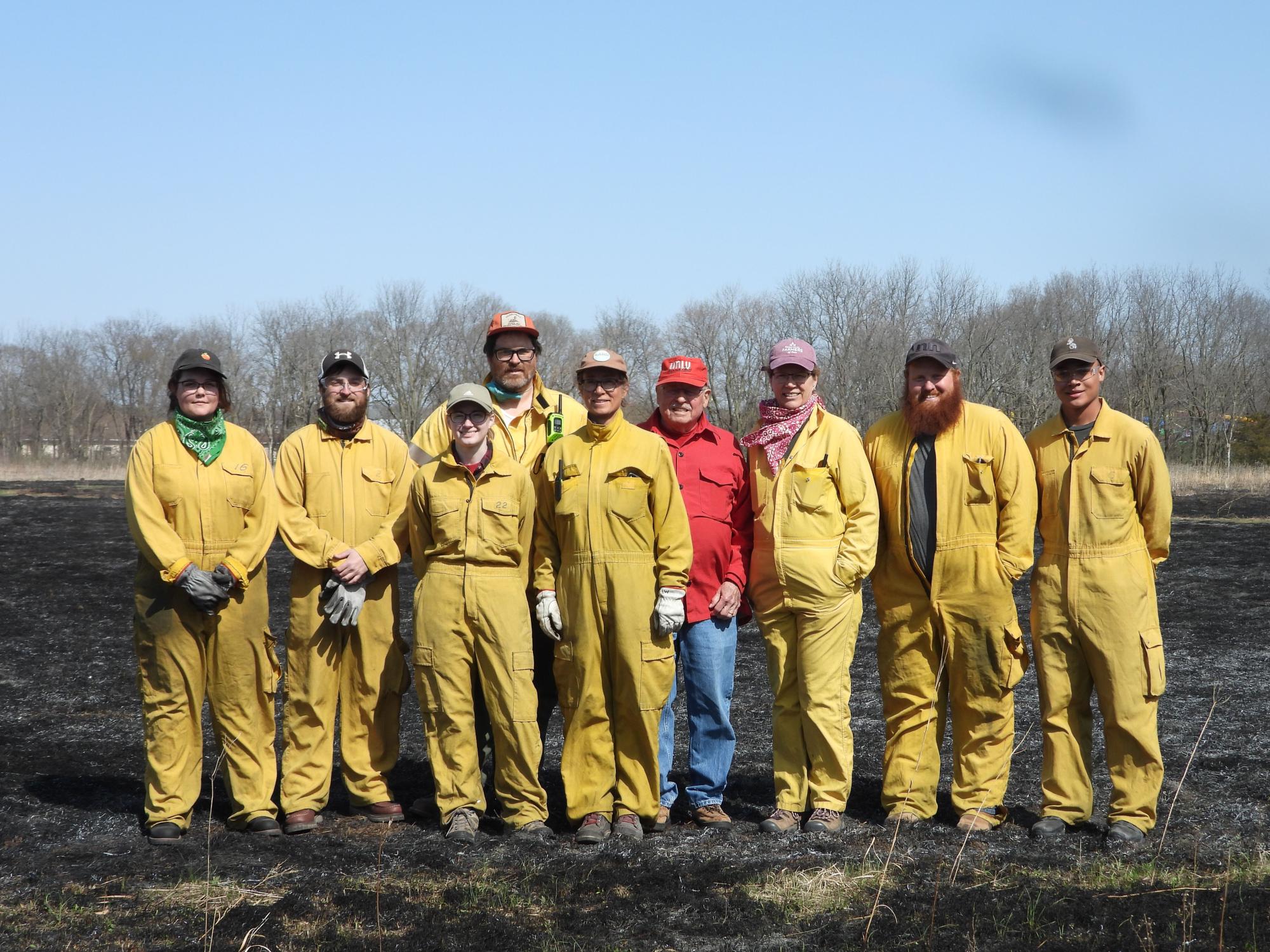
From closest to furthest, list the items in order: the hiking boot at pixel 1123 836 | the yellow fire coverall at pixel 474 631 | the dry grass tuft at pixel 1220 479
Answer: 1. the hiking boot at pixel 1123 836
2. the yellow fire coverall at pixel 474 631
3. the dry grass tuft at pixel 1220 479

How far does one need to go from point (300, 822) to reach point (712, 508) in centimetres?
221

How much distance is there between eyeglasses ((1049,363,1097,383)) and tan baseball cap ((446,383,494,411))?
2.41 metres

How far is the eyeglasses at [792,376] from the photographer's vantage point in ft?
15.9

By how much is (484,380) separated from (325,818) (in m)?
2.10

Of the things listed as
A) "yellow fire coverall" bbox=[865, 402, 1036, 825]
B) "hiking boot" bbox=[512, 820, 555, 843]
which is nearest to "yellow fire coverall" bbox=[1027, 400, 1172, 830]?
"yellow fire coverall" bbox=[865, 402, 1036, 825]

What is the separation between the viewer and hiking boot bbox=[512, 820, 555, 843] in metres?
4.61

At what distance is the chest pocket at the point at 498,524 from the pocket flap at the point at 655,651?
2.25ft

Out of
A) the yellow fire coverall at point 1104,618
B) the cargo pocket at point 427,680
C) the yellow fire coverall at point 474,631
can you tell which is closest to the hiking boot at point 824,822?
the yellow fire coverall at point 1104,618

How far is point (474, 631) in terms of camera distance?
4664 mm

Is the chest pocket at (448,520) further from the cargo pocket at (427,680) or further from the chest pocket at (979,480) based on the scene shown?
the chest pocket at (979,480)

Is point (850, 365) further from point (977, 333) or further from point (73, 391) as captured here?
point (73, 391)

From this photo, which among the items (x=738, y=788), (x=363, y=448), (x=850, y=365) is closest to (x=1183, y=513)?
(x=738, y=788)

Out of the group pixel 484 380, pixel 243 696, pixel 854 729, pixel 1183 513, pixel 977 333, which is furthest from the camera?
pixel 977 333

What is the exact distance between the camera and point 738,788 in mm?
5457
